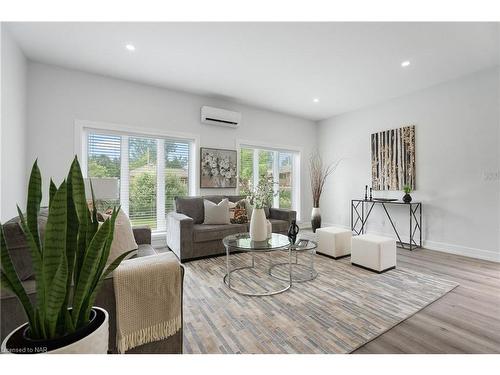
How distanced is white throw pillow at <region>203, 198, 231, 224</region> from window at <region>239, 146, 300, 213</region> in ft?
3.39

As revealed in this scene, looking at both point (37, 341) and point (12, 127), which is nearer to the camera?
point (37, 341)

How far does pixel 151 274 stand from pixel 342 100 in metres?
4.39

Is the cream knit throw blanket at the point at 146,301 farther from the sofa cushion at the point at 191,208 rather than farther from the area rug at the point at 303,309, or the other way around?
the sofa cushion at the point at 191,208

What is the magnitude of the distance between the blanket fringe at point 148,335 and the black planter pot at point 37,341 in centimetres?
32

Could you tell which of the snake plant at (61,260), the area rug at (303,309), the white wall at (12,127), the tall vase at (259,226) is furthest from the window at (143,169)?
the snake plant at (61,260)

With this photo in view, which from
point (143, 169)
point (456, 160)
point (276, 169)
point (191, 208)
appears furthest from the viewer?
point (276, 169)

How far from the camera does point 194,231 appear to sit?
3195 mm

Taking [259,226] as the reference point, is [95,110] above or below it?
above

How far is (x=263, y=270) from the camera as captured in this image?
2.82 metres

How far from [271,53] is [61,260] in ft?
9.31

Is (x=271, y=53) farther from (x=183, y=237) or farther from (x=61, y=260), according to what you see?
(x=61, y=260)

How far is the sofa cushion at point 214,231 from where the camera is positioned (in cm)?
320

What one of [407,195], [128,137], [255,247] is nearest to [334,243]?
[255,247]

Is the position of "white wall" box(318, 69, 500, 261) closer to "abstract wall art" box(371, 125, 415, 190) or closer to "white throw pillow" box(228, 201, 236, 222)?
"abstract wall art" box(371, 125, 415, 190)
